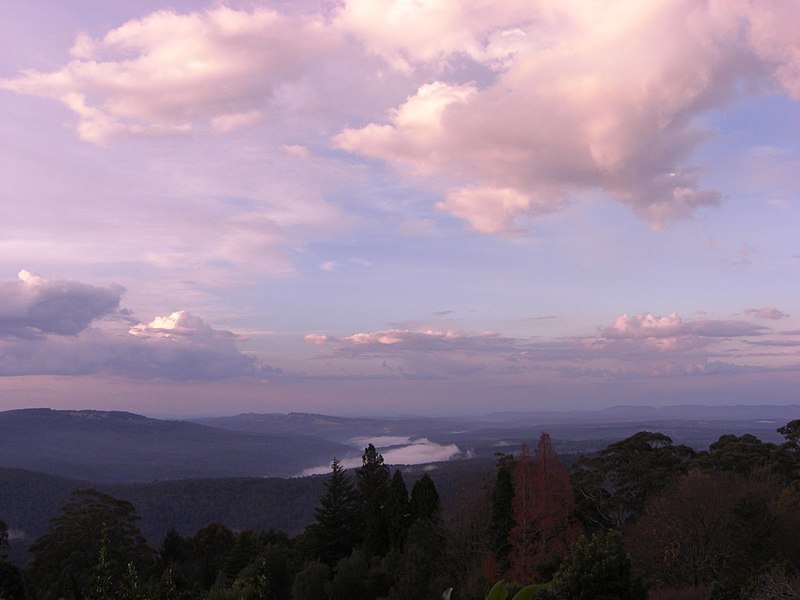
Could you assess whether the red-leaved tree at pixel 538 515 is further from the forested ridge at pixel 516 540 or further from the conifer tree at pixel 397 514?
the conifer tree at pixel 397 514

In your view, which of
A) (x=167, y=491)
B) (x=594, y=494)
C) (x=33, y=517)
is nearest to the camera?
(x=594, y=494)

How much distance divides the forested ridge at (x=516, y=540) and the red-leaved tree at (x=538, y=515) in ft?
0.29

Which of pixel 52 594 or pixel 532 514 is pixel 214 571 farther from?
pixel 532 514

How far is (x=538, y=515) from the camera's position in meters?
31.6

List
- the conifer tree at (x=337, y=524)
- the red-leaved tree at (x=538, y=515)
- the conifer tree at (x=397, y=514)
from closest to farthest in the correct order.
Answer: the red-leaved tree at (x=538, y=515) → the conifer tree at (x=397, y=514) → the conifer tree at (x=337, y=524)

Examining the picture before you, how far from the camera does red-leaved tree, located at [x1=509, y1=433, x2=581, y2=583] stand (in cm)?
3086

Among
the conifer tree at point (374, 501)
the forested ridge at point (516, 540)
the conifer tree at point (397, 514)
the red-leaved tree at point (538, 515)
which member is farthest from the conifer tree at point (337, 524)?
the red-leaved tree at point (538, 515)

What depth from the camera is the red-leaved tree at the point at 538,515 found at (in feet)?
101

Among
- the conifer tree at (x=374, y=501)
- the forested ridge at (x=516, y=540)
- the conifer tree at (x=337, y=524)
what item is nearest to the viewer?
the forested ridge at (x=516, y=540)

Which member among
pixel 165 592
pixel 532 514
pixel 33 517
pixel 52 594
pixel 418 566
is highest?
pixel 165 592

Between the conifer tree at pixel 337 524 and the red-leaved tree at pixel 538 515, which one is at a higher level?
the red-leaved tree at pixel 538 515

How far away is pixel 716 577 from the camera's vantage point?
25438 millimetres

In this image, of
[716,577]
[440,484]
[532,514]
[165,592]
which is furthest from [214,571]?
[440,484]

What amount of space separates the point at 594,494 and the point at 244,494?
102862 mm
